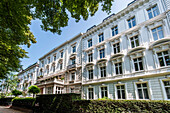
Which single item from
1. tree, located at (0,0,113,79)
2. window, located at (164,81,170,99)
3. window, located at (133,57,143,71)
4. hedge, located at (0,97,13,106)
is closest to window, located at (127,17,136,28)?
window, located at (133,57,143,71)

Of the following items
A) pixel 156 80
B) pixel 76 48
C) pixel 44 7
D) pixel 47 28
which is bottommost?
pixel 156 80

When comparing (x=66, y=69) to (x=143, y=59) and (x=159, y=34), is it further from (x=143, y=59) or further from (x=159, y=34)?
(x=159, y=34)

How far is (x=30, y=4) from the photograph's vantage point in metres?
5.87

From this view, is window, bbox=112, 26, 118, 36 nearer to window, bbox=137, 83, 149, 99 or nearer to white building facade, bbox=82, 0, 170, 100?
white building facade, bbox=82, 0, 170, 100

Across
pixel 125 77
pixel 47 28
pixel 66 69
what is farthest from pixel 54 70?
pixel 47 28

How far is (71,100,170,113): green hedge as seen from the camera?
21.8ft

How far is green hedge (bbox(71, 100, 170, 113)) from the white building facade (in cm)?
424

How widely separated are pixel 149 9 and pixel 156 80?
380 inches

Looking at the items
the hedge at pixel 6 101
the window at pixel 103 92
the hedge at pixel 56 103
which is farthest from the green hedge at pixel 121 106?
the hedge at pixel 6 101

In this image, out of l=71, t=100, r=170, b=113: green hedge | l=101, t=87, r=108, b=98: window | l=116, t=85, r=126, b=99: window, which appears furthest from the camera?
l=101, t=87, r=108, b=98: window

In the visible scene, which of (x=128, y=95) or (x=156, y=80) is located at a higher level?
(x=156, y=80)

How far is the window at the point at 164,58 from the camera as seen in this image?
10320mm

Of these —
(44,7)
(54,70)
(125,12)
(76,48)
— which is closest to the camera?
(44,7)

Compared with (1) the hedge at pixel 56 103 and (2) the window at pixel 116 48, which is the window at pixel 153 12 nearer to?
(2) the window at pixel 116 48
